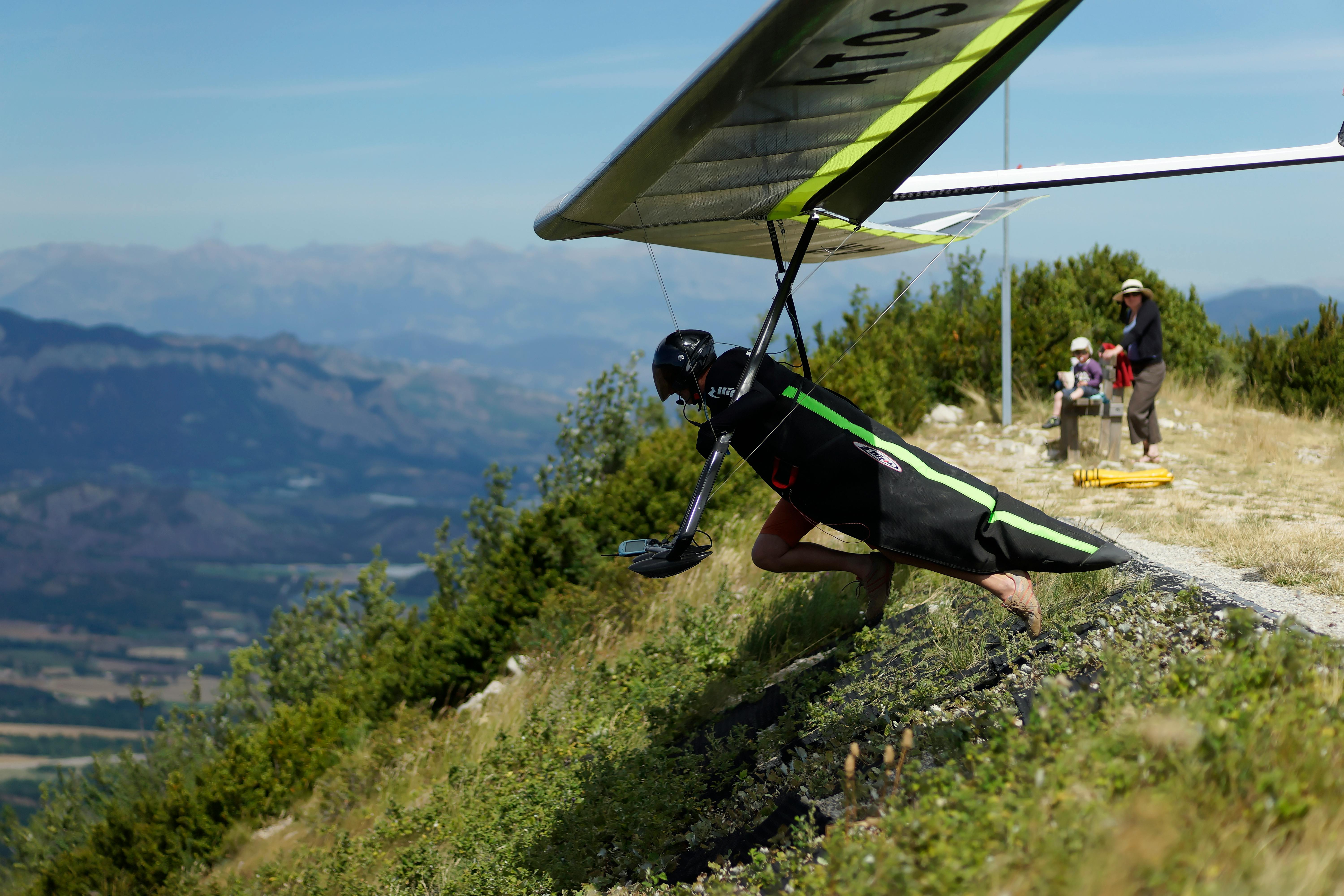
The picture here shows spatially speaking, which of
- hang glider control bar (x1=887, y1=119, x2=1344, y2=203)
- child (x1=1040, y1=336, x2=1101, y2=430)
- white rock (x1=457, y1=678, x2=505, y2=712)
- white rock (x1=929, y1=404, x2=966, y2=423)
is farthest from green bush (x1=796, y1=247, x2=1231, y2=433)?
hang glider control bar (x1=887, y1=119, x2=1344, y2=203)

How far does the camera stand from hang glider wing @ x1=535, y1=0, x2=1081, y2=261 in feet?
9.88

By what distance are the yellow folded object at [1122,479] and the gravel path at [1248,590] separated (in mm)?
3035

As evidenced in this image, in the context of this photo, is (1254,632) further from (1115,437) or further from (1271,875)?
(1115,437)

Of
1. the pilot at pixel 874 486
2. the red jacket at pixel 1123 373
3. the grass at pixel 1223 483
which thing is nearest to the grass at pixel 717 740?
the pilot at pixel 874 486

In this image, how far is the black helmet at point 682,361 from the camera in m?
4.34

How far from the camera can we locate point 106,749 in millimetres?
18875

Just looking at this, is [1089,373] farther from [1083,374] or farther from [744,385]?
[744,385]

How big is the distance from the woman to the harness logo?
7.87m

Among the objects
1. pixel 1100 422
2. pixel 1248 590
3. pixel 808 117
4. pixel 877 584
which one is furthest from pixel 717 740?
pixel 1100 422

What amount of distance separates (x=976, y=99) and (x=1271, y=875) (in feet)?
9.42

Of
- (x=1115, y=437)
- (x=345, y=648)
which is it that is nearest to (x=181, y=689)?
(x=345, y=648)

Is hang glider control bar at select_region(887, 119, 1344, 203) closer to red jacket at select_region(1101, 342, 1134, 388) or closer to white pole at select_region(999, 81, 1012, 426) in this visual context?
red jacket at select_region(1101, 342, 1134, 388)

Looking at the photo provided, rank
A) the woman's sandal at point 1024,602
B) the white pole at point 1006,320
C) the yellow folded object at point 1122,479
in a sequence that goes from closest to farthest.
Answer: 1. the woman's sandal at point 1024,602
2. the yellow folded object at point 1122,479
3. the white pole at point 1006,320

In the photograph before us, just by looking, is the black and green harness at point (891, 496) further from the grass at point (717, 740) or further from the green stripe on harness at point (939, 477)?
the grass at point (717, 740)
